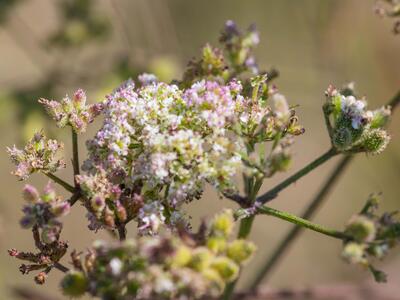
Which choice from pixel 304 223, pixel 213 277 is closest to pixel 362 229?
pixel 304 223

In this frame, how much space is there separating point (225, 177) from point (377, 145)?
62 centimetres

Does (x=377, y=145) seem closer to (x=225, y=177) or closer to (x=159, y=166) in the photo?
(x=225, y=177)

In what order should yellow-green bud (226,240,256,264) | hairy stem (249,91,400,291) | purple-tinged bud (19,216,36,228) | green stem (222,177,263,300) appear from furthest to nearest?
1. hairy stem (249,91,400,291)
2. green stem (222,177,263,300)
3. purple-tinged bud (19,216,36,228)
4. yellow-green bud (226,240,256,264)

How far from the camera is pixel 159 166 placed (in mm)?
2057

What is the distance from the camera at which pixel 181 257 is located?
1.76m

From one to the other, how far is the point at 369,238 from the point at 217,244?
499 millimetres

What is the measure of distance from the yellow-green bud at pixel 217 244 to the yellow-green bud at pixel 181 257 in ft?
0.39

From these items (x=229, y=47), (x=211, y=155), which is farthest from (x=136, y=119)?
(x=229, y=47)

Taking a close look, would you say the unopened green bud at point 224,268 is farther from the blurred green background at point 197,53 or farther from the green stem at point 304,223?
the blurred green background at point 197,53

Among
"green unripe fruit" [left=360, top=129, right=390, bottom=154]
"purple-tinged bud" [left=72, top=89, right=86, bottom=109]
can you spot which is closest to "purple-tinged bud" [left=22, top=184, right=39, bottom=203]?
"purple-tinged bud" [left=72, top=89, right=86, bottom=109]

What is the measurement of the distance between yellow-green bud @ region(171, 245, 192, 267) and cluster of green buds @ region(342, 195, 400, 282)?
534mm

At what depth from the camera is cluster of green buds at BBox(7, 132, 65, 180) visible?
225 cm

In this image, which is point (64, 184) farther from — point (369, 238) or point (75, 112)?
point (369, 238)

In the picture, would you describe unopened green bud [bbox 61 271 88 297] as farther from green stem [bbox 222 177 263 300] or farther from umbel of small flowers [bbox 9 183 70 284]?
green stem [bbox 222 177 263 300]
